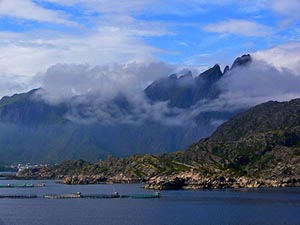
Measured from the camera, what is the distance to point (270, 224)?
19700 centimetres

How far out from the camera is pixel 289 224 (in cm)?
19650

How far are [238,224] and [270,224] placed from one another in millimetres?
10445

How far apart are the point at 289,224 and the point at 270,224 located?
6159 millimetres

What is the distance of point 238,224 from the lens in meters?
199

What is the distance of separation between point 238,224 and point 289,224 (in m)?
16.6
